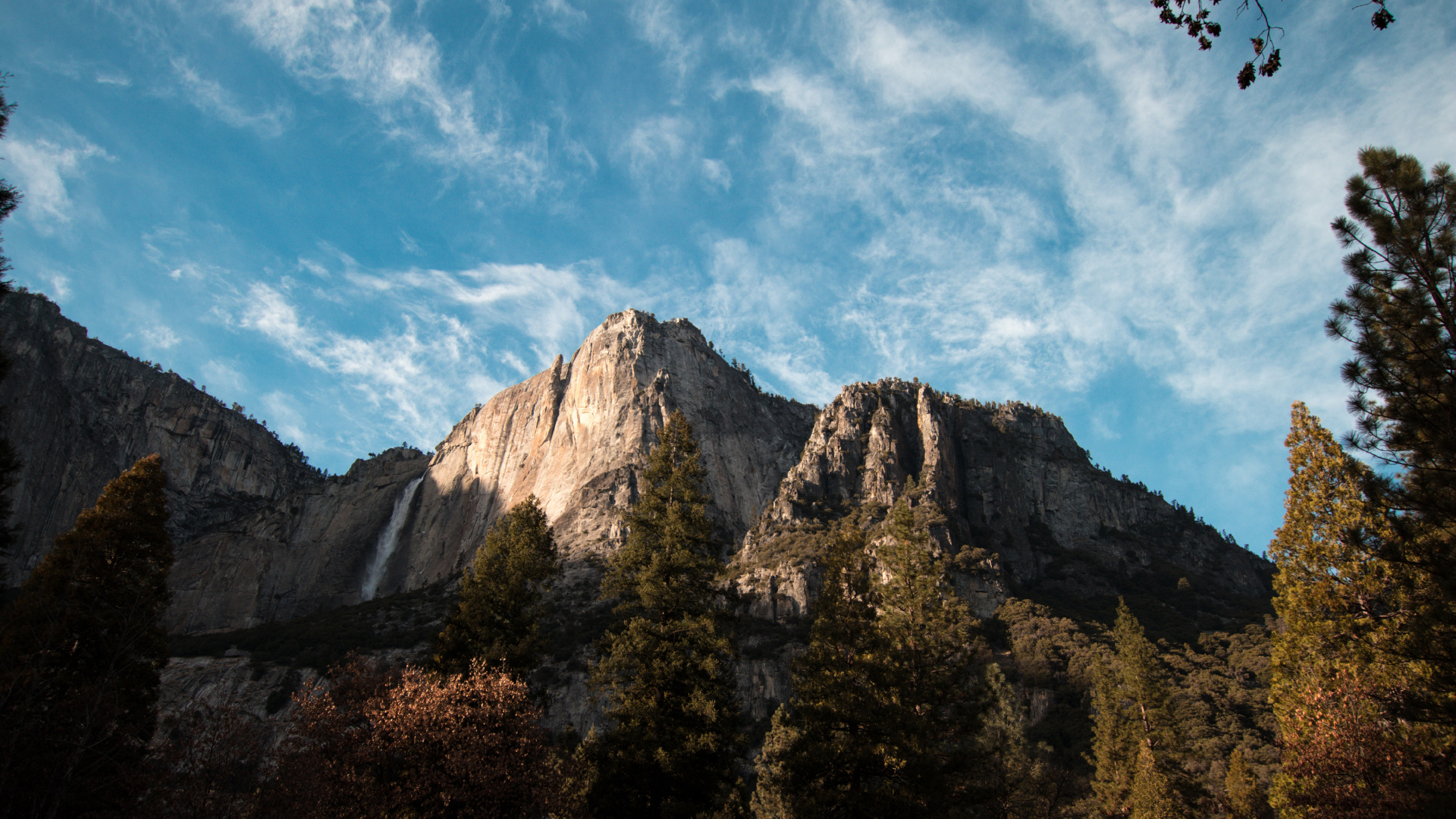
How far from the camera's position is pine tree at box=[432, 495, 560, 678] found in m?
24.1

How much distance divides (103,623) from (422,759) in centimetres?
1184

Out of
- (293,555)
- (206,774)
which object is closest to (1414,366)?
(206,774)

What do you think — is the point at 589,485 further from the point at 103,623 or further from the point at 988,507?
the point at 103,623

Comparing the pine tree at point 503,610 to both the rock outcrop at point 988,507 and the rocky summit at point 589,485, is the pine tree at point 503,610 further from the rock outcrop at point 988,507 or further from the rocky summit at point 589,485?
the rock outcrop at point 988,507

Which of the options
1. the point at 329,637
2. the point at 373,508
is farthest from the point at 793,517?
the point at 373,508

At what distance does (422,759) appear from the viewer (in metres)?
13.9

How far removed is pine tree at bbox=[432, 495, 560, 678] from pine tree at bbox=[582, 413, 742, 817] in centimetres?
343

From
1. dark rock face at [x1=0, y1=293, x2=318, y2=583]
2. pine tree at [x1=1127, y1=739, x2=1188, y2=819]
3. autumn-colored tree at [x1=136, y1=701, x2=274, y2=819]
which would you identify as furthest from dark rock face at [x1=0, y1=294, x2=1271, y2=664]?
autumn-colored tree at [x1=136, y1=701, x2=274, y2=819]

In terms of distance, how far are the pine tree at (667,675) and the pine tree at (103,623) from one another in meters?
10.5

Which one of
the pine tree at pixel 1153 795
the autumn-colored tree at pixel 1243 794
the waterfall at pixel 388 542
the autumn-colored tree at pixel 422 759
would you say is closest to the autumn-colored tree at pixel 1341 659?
the pine tree at pixel 1153 795

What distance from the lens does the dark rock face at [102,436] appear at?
86000mm

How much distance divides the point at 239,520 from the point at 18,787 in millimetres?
118863

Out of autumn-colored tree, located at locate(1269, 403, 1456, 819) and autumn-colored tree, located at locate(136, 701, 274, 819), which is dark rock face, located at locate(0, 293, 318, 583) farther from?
autumn-colored tree, located at locate(1269, 403, 1456, 819)

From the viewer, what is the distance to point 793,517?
91.4 metres
